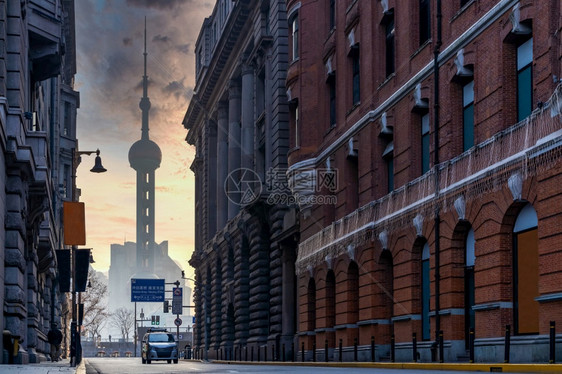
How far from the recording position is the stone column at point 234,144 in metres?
73.8

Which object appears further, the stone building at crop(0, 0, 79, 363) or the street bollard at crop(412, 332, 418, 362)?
the street bollard at crop(412, 332, 418, 362)

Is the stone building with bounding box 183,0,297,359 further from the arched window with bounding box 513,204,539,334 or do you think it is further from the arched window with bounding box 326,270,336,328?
the arched window with bounding box 513,204,539,334

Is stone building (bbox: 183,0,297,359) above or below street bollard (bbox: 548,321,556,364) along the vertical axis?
above

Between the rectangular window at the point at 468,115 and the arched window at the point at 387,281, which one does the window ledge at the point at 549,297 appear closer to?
the rectangular window at the point at 468,115

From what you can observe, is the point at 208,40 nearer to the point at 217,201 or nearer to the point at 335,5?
the point at 217,201

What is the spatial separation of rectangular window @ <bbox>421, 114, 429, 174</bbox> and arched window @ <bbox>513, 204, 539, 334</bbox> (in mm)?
7983

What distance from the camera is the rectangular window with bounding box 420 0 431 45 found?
115 ft

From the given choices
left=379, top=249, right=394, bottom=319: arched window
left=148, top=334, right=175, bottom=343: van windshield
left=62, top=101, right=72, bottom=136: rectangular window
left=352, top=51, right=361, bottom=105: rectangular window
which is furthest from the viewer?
left=62, top=101, right=72, bottom=136: rectangular window

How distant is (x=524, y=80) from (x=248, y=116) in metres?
41.1

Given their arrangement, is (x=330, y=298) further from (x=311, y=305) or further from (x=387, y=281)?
(x=387, y=281)

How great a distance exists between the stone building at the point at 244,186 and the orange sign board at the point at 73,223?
18.9 metres

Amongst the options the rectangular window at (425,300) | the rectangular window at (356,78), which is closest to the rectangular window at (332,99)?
the rectangular window at (356,78)

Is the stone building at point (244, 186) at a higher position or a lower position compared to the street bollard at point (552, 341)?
higher

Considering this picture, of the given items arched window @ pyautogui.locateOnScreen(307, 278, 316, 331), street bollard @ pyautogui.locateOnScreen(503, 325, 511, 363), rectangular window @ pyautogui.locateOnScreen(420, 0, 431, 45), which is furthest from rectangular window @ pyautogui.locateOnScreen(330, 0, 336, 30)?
street bollard @ pyautogui.locateOnScreen(503, 325, 511, 363)
